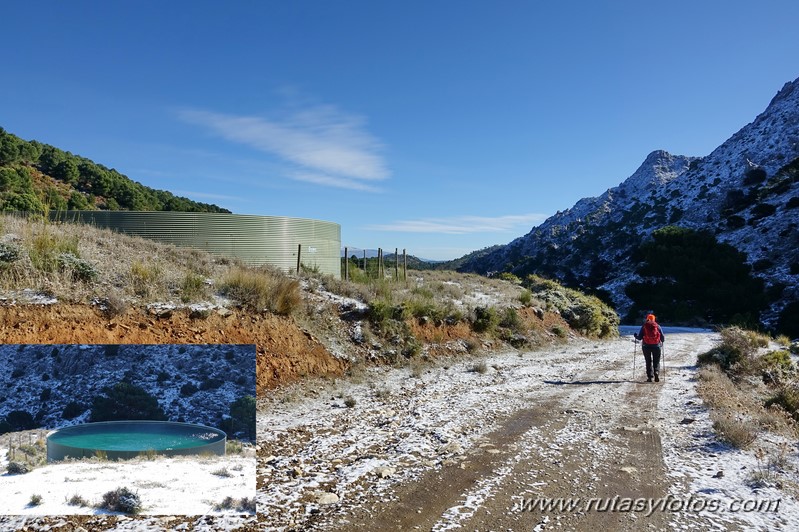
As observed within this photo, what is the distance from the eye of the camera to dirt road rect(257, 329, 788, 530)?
501cm

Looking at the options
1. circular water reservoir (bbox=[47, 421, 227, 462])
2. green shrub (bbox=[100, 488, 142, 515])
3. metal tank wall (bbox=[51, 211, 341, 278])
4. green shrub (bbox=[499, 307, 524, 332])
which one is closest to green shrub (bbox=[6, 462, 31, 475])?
circular water reservoir (bbox=[47, 421, 227, 462])

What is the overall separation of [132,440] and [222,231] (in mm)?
19956

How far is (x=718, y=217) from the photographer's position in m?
60.1

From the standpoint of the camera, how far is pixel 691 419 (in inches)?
342

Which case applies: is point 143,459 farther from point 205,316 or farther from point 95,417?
point 205,316

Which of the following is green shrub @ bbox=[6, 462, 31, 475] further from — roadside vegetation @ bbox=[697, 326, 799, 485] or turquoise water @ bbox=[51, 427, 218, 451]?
roadside vegetation @ bbox=[697, 326, 799, 485]

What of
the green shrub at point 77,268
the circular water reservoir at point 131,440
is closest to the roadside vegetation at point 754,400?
the circular water reservoir at point 131,440

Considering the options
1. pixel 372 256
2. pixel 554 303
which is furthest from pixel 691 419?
pixel 372 256

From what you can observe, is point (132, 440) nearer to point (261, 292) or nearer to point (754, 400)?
point (261, 292)

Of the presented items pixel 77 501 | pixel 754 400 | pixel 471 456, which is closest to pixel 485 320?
pixel 754 400

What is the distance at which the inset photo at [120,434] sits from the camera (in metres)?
3.72

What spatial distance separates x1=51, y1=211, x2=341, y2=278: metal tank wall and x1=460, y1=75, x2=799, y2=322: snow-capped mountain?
3363 centimetres

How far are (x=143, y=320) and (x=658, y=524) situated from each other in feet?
27.2

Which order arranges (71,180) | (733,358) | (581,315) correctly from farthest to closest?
(71,180), (581,315), (733,358)
